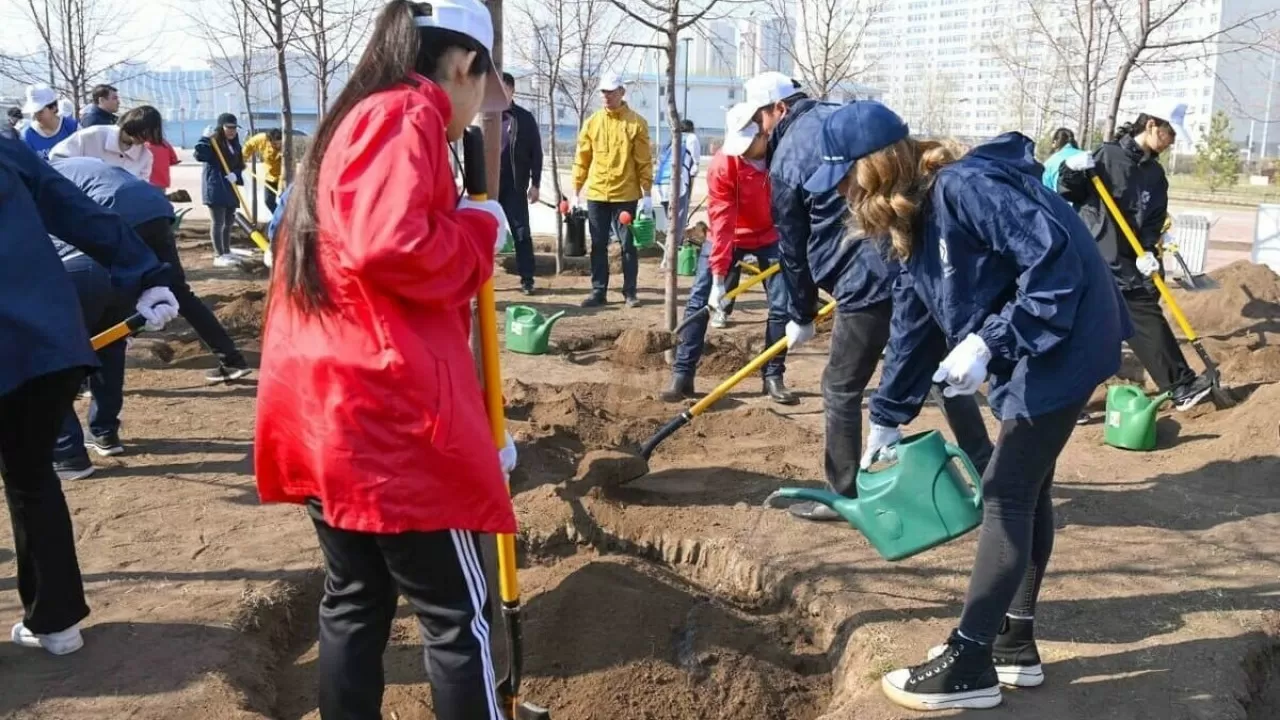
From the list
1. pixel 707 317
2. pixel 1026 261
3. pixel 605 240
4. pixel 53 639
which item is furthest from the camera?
pixel 605 240

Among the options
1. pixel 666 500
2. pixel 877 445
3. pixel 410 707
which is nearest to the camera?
pixel 410 707

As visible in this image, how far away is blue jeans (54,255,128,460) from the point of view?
4320 mm

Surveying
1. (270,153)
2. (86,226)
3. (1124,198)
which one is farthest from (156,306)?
(270,153)

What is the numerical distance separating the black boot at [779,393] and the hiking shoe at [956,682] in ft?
12.0

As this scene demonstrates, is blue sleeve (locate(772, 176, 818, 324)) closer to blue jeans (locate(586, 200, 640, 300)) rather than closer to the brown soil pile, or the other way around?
blue jeans (locate(586, 200, 640, 300))

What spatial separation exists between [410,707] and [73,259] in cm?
258

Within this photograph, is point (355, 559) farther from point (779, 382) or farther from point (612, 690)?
point (779, 382)

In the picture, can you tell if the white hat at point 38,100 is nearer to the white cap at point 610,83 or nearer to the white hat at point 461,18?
the white cap at point 610,83

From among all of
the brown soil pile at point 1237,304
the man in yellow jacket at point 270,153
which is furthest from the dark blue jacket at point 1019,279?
the man in yellow jacket at point 270,153

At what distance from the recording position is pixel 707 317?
649 centimetres

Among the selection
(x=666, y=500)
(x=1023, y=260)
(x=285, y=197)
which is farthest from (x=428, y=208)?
(x=666, y=500)

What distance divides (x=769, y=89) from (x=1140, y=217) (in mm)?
2886

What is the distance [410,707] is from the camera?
297cm

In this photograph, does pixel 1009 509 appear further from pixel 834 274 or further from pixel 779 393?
pixel 779 393
